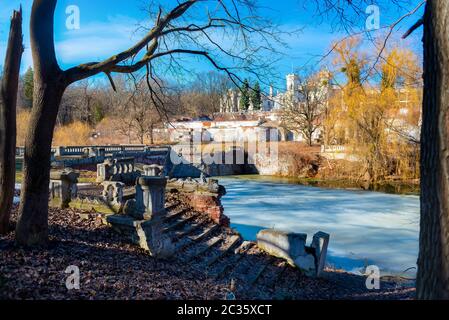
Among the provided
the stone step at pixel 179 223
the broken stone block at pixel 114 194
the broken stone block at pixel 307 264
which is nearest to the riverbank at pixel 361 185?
the broken stone block at pixel 307 264

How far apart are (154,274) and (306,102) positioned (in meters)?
34.2

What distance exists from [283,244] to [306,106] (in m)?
31.1

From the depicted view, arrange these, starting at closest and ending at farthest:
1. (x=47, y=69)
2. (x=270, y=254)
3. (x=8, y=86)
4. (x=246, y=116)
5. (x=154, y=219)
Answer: (x=47, y=69)
(x=8, y=86)
(x=154, y=219)
(x=270, y=254)
(x=246, y=116)

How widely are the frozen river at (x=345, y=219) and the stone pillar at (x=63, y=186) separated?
5.92 m

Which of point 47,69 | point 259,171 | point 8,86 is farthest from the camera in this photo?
point 259,171

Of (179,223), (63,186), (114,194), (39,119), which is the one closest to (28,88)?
(63,186)

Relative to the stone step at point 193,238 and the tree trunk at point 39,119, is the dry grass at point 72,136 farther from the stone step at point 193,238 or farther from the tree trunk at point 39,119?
the tree trunk at point 39,119

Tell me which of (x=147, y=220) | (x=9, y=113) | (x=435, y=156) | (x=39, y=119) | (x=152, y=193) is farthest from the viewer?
(x=152, y=193)

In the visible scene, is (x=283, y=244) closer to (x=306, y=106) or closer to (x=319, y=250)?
(x=319, y=250)

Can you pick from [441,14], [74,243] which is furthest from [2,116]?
[441,14]

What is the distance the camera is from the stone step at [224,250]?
749 centimetres

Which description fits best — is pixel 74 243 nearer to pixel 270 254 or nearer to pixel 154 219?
pixel 154 219

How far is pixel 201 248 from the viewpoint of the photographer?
312 inches

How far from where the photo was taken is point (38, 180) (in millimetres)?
5328
